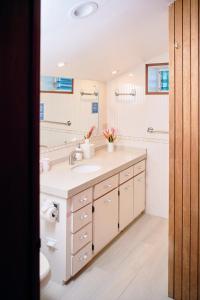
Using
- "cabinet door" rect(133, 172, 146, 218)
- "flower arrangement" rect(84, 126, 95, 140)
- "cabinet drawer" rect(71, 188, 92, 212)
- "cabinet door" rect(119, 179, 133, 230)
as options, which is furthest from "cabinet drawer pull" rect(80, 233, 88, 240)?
"flower arrangement" rect(84, 126, 95, 140)

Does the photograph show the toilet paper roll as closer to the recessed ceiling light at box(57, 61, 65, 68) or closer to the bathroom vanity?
the bathroom vanity

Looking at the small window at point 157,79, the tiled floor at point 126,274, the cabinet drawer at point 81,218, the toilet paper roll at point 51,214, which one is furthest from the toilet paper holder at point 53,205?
the small window at point 157,79

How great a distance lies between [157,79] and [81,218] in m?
2.00

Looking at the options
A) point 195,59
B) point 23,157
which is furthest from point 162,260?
point 23,157

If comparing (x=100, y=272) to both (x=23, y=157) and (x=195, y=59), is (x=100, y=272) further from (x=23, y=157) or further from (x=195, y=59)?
(x=23, y=157)

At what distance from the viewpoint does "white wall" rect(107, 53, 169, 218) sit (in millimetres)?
3562

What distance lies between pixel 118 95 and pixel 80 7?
199 centimetres

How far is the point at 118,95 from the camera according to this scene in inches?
149

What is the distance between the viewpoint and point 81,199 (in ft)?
7.79

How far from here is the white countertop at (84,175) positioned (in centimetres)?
228

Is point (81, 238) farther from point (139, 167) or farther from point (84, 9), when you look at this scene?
point (84, 9)

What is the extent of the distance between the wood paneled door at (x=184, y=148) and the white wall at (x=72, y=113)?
1.29 m

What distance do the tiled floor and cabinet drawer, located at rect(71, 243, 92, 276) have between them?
0.09 metres

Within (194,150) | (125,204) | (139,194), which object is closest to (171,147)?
(194,150)
